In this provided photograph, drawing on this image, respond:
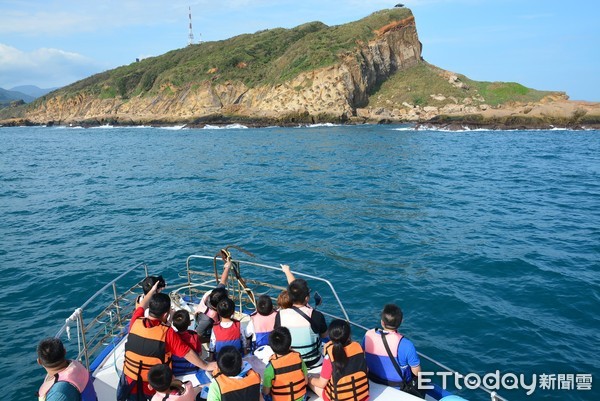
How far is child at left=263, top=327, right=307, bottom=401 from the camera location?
4844mm

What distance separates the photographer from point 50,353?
14.8 feet

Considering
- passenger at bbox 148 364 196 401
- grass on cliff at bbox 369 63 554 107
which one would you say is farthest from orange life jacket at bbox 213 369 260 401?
grass on cliff at bbox 369 63 554 107

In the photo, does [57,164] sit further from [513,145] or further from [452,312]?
[513,145]

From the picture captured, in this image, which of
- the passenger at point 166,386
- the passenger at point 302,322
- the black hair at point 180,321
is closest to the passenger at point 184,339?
the black hair at point 180,321

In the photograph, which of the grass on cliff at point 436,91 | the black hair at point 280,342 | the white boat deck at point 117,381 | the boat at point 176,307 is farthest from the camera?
the grass on cliff at point 436,91

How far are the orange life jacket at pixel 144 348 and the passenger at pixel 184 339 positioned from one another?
0.34 meters

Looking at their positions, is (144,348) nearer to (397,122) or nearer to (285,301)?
(285,301)

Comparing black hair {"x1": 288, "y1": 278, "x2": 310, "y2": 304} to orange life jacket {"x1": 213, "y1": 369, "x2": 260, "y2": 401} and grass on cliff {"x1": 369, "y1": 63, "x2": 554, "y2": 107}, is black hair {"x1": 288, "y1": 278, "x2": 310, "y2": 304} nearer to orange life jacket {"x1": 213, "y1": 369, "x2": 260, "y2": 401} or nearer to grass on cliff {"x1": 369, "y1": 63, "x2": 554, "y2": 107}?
orange life jacket {"x1": 213, "y1": 369, "x2": 260, "y2": 401}

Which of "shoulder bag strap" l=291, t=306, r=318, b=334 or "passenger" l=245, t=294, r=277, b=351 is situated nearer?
"shoulder bag strap" l=291, t=306, r=318, b=334

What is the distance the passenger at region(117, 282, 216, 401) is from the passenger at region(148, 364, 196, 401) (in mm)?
497

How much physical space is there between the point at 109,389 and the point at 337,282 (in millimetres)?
8707

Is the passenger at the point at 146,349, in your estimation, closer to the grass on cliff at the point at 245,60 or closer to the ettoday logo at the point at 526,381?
the ettoday logo at the point at 526,381

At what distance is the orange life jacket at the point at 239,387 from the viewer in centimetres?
443

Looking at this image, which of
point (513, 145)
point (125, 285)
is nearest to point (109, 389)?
point (125, 285)
